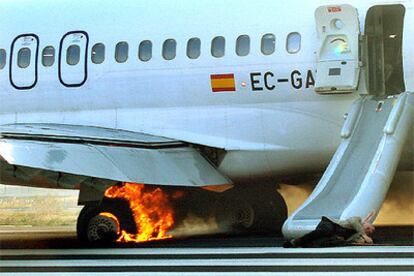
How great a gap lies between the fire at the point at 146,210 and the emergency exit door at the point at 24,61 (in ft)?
9.36

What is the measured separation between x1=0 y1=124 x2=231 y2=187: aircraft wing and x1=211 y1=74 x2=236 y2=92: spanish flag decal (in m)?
1.07

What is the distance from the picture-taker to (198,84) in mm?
19828

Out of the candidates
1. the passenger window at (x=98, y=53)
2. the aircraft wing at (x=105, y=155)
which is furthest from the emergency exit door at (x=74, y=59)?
the aircraft wing at (x=105, y=155)

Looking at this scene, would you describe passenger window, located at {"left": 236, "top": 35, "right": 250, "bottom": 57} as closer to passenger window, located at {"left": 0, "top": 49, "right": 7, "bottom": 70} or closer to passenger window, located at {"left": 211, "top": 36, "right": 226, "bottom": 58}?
passenger window, located at {"left": 211, "top": 36, "right": 226, "bottom": 58}

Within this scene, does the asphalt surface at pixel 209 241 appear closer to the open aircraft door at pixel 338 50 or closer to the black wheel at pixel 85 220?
the black wheel at pixel 85 220

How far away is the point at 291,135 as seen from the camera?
758 inches

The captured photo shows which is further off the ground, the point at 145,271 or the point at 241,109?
the point at 241,109

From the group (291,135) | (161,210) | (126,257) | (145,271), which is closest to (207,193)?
(161,210)

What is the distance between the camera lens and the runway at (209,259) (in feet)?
41.3

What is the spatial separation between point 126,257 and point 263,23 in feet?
19.3

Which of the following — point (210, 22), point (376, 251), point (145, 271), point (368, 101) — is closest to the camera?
point (145, 271)

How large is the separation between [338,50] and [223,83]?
1957 mm

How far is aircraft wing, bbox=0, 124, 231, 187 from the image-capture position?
57.3ft

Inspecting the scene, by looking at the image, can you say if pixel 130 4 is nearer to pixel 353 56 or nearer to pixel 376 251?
pixel 353 56
